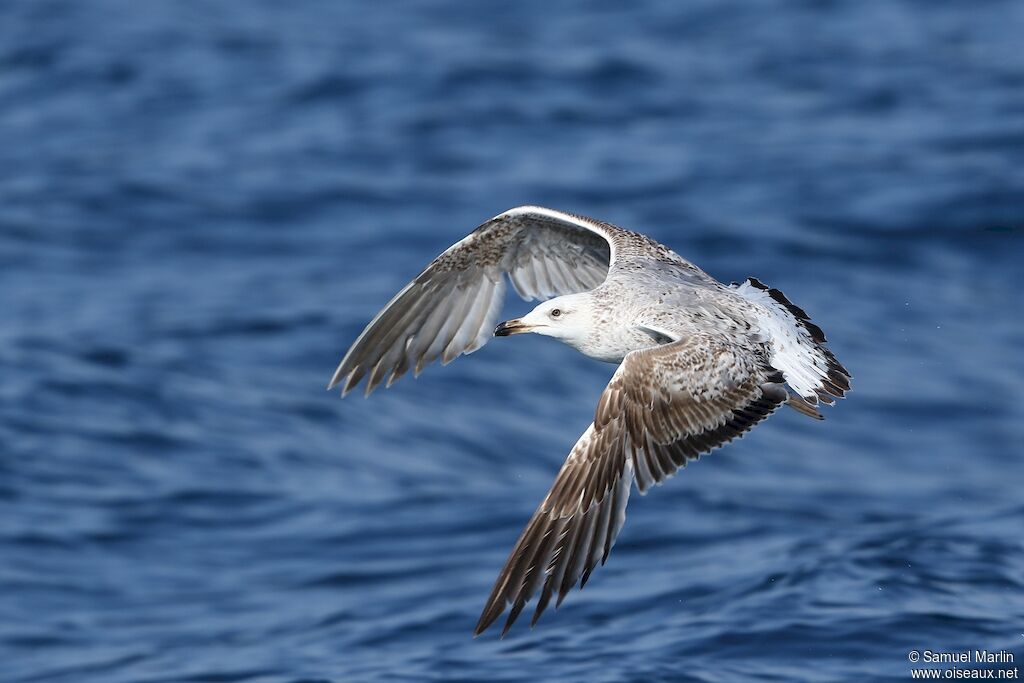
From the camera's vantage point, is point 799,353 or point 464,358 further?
point 464,358

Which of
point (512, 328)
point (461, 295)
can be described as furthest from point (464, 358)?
point (512, 328)

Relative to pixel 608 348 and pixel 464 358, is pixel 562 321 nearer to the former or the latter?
pixel 608 348

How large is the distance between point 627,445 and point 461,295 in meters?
2.17

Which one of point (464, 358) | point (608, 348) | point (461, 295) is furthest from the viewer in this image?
point (464, 358)

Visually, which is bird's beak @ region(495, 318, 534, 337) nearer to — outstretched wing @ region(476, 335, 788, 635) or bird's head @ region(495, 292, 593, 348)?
bird's head @ region(495, 292, 593, 348)

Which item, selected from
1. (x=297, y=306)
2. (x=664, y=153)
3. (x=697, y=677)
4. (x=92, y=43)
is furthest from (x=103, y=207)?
(x=697, y=677)

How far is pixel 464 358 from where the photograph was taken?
11852 mm

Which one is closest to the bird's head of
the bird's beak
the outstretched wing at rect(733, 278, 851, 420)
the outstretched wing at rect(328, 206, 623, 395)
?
the bird's beak

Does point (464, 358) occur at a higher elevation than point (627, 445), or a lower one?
higher

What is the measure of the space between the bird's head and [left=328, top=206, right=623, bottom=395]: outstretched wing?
1120mm

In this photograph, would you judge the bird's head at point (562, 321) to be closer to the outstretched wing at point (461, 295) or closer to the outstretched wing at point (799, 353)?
the outstretched wing at point (799, 353)

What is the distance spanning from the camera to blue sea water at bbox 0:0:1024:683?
8445mm

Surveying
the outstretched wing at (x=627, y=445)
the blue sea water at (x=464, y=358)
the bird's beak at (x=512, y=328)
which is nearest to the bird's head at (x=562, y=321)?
the bird's beak at (x=512, y=328)

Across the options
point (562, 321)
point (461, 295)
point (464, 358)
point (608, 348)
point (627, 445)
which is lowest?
point (627, 445)
